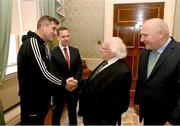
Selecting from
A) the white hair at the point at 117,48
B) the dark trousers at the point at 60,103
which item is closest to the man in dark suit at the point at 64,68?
the dark trousers at the point at 60,103

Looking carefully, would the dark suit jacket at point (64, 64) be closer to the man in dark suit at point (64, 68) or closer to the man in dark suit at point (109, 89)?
the man in dark suit at point (64, 68)

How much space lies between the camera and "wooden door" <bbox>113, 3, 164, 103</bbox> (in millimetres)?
3930

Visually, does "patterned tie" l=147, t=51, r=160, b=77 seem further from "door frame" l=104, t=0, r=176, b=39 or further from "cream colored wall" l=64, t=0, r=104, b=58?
"cream colored wall" l=64, t=0, r=104, b=58

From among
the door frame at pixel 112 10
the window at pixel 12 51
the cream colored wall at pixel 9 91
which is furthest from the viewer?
the door frame at pixel 112 10

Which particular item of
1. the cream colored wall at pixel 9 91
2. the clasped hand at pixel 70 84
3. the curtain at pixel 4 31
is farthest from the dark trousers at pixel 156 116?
the cream colored wall at pixel 9 91

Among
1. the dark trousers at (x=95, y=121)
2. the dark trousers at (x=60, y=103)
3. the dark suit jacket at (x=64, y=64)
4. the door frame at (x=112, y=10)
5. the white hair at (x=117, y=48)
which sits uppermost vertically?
the door frame at (x=112, y=10)

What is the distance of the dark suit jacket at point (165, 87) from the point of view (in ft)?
4.99

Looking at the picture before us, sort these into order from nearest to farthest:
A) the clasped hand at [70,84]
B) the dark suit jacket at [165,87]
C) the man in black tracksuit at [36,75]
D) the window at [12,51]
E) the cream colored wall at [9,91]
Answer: the dark suit jacket at [165,87], the man in black tracksuit at [36,75], the clasped hand at [70,84], the cream colored wall at [9,91], the window at [12,51]

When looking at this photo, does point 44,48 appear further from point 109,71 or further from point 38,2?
point 38,2

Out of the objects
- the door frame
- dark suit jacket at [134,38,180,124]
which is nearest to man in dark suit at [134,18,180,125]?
dark suit jacket at [134,38,180,124]

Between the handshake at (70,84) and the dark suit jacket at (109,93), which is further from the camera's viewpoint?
the handshake at (70,84)

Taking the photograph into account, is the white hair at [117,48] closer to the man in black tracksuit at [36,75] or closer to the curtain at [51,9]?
the man in black tracksuit at [36,75]

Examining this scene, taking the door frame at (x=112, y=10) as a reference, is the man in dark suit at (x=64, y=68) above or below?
below

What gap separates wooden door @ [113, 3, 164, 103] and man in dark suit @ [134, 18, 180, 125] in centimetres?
241
